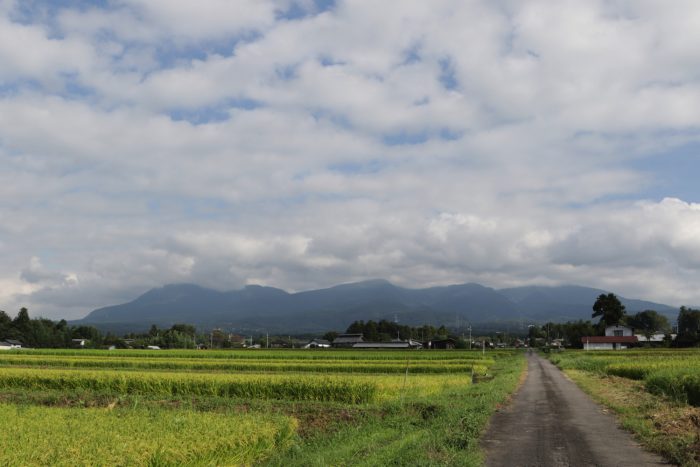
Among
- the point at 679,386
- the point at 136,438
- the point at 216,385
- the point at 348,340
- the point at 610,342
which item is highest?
the point at 136,438

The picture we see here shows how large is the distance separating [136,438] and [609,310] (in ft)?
514

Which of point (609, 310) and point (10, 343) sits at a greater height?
point (609, 310)

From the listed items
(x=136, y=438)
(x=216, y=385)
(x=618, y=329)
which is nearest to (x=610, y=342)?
(x=618, y=329)

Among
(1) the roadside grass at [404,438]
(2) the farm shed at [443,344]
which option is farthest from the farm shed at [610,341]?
Result: (1) the roadside grass at [404,438]

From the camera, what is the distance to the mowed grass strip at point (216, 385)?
2578 cm

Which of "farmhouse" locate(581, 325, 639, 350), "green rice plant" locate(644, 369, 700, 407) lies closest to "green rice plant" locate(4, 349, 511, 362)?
"green rice plant" locate(644, 369, 700, 407)

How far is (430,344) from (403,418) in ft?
478

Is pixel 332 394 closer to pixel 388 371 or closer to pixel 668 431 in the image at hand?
pixel 668 431

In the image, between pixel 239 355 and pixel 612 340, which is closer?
pixel 239 355

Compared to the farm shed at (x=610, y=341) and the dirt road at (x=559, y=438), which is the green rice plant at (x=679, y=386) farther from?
the farm shed at (x=610, y=341)

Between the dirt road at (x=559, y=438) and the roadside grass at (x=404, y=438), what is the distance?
59 centimetres

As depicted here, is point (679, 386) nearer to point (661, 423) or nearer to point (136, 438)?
point (661, 423)

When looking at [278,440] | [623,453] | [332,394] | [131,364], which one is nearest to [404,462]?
[278,440]

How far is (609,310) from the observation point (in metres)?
150
